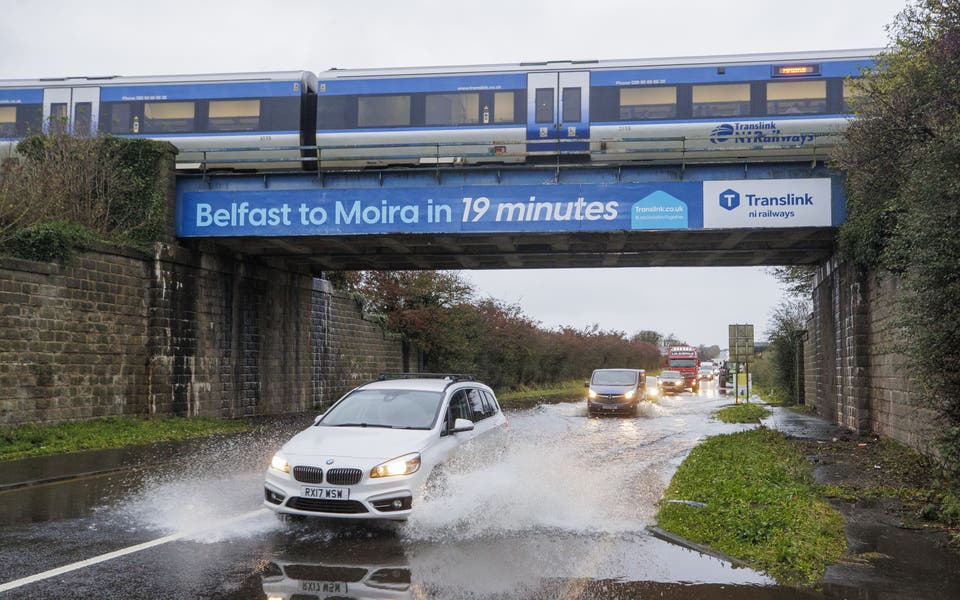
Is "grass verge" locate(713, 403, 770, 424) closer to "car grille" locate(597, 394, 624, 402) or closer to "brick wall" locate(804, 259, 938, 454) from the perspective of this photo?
"brick wall" locate(804, 259, 938, 454)

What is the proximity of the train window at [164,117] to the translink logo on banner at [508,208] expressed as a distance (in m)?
2.35

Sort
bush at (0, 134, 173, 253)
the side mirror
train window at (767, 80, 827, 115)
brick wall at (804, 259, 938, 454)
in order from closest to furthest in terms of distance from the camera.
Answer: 1. the side mirror
2. brick wall at (804, 259, 938, 454)
3. bush at (0, 134, 173, 253)
4. train window at (767, 80, 827, 115)

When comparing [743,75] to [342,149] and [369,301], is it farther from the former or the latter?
[369,301]

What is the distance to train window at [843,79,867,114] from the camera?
47.3ft

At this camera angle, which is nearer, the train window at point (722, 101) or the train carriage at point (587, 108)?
the train carriage at point (587, 108)

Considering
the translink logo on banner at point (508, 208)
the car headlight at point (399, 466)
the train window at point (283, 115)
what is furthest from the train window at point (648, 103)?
the car headlight at point (399, 466)

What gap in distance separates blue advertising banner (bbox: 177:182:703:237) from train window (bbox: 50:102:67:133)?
329 centimetres

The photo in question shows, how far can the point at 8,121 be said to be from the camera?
21.7 m

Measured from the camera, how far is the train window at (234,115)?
837 inches

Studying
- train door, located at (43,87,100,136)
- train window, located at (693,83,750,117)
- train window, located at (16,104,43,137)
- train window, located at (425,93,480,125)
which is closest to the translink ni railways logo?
train window, located at (693,83,750,117)

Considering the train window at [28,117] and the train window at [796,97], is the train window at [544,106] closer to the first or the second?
Result: the train window at [796,97]

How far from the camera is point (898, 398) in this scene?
1492cm

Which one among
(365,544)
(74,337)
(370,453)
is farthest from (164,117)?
(365,544)

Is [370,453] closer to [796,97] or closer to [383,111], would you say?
[383,111]
